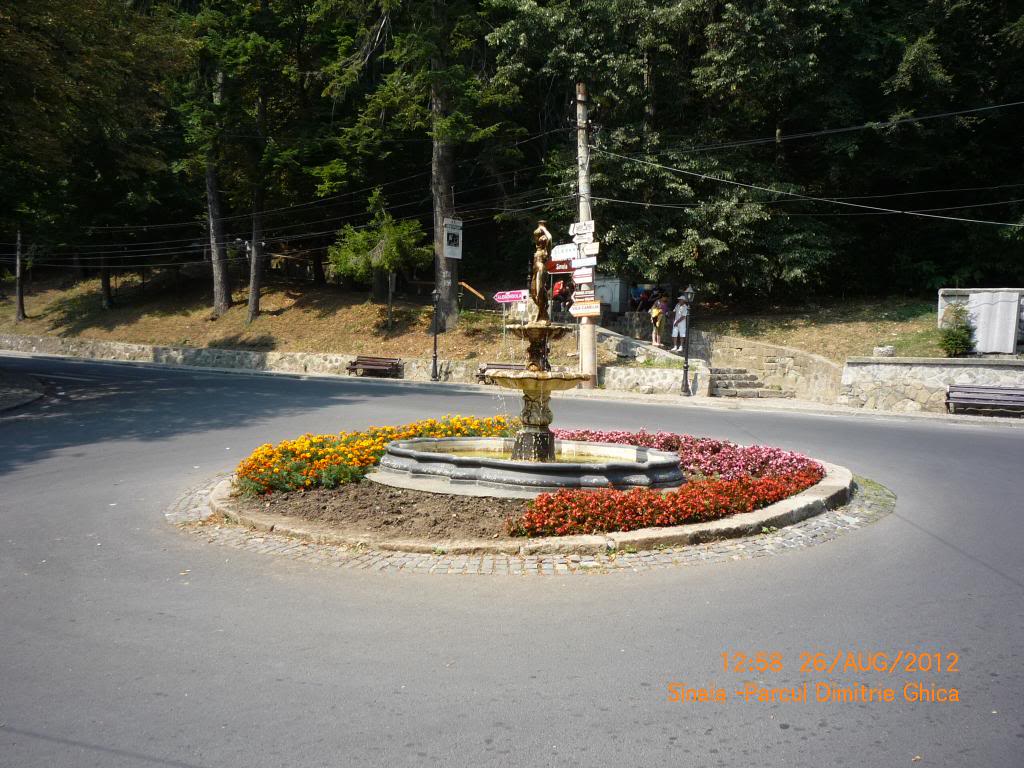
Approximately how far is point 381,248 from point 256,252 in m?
9.07

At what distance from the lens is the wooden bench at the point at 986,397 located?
16.0m

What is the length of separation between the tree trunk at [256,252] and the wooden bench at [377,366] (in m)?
10.1

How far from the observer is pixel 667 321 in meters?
25.6

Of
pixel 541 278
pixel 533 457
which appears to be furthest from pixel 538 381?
pixel 541 278

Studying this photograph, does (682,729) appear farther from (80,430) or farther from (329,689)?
(80,430)

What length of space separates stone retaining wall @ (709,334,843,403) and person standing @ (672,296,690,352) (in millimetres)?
1215

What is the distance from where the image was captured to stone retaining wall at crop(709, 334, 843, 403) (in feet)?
67.7

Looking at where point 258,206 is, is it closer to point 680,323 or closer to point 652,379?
point 680,323

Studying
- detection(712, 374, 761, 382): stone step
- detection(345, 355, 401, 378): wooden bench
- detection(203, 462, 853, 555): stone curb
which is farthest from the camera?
detection(345, 355, 401, 378): wooden bench

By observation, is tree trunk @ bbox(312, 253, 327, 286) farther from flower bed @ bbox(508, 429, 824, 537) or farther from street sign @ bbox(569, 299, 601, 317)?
flower bed @ bbox(508, 429, 824, 537)

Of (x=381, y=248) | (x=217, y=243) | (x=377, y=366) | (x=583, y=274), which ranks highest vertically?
(x=217, y=243)

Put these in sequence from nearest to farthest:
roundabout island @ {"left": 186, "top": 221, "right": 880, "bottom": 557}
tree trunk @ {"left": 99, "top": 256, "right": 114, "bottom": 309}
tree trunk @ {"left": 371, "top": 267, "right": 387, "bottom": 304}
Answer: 1. roundabout island @ {"left": 186, "top": 221, "right": 880, "bottom": 557}
2. tree trunk @ {"left": 371, "top": 267, "right": 387, "bottom": 304}
3. tree trunk @ {"left": 99, "top": 256, "right": 114, "bottom": 309}

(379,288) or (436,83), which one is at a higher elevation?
(436,83)

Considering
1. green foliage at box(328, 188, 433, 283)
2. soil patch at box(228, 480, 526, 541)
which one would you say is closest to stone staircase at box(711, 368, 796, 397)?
green foliage at box(328, 188, 433, 283)
